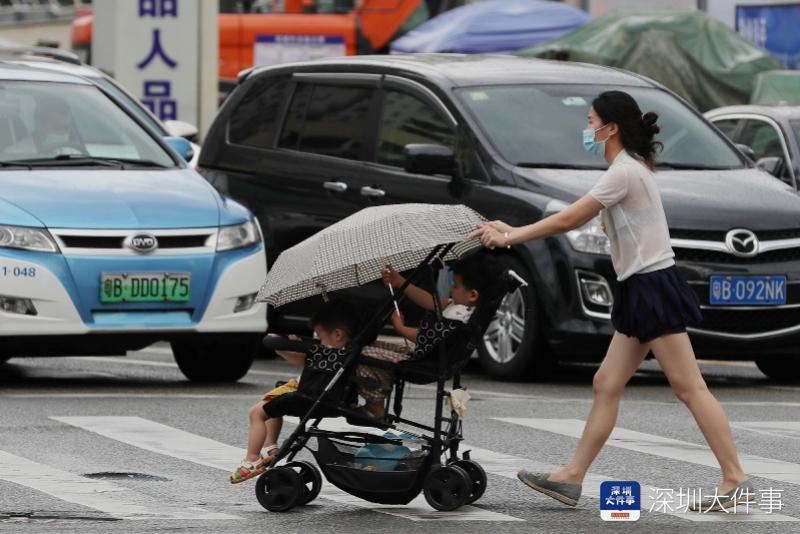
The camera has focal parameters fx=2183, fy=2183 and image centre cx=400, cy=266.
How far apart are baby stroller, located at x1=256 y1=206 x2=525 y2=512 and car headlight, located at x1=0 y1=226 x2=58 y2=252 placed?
378 cm

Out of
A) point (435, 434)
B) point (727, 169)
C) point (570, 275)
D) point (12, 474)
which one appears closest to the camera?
Result: point (435, 434)

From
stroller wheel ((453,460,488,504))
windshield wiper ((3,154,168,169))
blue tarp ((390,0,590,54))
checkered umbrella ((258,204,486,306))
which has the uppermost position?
checkered umbrella ((258,204,486,306))

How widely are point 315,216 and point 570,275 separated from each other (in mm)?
2257

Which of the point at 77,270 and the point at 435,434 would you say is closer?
the point at 435,434

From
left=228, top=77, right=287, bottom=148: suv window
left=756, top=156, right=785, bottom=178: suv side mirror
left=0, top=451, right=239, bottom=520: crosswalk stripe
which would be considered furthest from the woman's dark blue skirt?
left=228, top=77, right=287, bottom=148: suv window

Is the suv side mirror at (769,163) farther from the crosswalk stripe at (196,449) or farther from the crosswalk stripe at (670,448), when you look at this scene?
the crosswalk stripe at (196,449)

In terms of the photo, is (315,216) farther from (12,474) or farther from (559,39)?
(559,39)

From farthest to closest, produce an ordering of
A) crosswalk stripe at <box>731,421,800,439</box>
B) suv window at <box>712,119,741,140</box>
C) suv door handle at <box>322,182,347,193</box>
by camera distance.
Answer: suv window at <box>712,119,741,140</box>
suv door handle at <box>322,182,347,193</box>
crosswalk stripe at <box>731,421,800,439</box>

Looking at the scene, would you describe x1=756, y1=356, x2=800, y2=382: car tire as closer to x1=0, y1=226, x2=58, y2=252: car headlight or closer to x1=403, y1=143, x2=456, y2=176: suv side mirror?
x1=403, y1=143, x2=456, y2=176: suv side mirror

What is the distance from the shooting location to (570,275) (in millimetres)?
12414

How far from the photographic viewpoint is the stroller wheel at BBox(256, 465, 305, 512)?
788 cm

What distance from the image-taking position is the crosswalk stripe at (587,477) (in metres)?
7.83

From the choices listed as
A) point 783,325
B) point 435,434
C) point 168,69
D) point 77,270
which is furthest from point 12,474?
point 168,69

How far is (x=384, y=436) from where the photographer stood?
26.1ft
